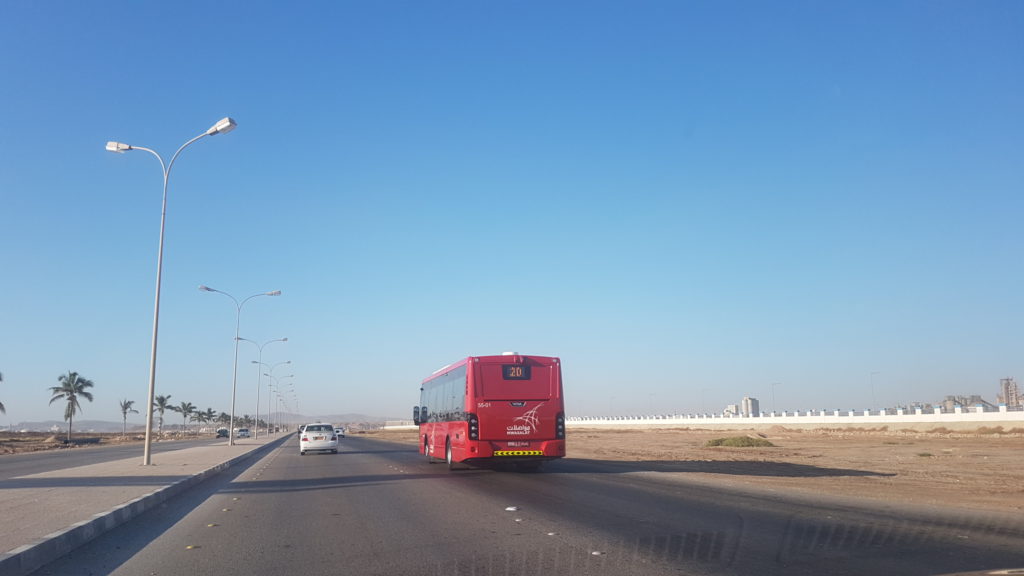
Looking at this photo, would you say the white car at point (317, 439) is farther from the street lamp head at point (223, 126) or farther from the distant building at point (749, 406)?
the distant building at point (749, 406)

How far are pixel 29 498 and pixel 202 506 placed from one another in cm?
333

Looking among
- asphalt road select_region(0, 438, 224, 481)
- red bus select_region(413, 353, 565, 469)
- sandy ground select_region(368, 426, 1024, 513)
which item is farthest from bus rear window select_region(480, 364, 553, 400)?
asphalt road select_region(0, 438, 224, 481)

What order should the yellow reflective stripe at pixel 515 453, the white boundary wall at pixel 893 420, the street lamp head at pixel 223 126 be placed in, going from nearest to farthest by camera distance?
the yellow reflective stripe at pixel 515 453 < the street lamp head at pixel 223 126 < the white boundary wall at pixel 893 420

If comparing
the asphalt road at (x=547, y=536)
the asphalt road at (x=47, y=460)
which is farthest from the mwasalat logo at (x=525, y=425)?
the asphalt road at (x=47, y=460)

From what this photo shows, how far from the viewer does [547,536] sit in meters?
9.55

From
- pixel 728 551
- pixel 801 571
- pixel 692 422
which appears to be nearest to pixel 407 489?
pixel 728 551

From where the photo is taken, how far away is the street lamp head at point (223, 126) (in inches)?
902

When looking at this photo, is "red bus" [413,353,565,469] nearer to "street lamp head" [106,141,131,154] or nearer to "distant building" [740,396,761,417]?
"street lamp head" [106,141,131,154]

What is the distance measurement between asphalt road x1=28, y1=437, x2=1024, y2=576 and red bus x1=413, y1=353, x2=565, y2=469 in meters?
3.87

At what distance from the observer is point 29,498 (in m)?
14.3

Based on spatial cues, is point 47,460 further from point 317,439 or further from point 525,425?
point 525,425

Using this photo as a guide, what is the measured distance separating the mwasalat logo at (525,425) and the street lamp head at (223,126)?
12.8 m

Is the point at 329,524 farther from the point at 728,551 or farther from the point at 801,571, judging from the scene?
the point at 801,571

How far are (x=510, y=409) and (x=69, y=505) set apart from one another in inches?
404
